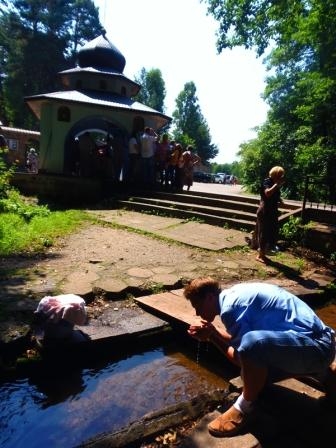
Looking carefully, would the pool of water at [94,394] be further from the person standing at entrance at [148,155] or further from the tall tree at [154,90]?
the tall tree at [154,90]

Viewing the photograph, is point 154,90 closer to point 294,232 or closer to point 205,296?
point 294,232

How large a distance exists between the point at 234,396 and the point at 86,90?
15835 mm

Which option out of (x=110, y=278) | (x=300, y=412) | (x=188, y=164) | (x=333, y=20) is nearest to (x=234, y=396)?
(x=300, y=412)

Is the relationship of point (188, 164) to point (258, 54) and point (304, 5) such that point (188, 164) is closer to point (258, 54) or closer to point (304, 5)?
point (258, 54)

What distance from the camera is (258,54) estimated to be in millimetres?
12867

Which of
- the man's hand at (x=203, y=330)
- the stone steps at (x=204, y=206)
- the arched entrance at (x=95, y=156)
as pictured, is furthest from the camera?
the arched entrance at (x=95, y=156)

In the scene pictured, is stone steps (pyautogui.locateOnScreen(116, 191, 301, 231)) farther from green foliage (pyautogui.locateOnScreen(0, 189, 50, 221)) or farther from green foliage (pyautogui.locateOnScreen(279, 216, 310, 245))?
green foliage (pyautogui.locateOnScreen(0, 189, 50, 221))

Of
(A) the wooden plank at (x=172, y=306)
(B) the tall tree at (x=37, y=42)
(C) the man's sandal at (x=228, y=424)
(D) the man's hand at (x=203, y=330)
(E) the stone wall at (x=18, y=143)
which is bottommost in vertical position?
(C) the man's sandal at (x=228, y=424)

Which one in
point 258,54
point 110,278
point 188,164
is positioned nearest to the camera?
point 110,278

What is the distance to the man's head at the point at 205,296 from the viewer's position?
268cm

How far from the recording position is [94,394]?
318cm

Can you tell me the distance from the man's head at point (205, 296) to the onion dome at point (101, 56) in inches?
670

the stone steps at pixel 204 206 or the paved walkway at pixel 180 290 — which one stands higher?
the stone steps at pixel 204 206

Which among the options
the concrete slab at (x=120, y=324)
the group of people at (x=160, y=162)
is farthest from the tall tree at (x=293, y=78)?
the concrete slab at (x=120, y=324)
